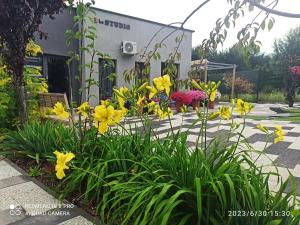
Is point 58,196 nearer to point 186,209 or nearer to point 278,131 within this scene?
point 186,209

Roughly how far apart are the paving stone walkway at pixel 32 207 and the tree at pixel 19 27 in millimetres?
1968

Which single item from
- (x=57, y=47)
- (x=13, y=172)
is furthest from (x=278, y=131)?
(x=57, y=47)

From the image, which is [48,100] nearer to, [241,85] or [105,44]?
[105,44]

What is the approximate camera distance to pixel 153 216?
158 centimetres

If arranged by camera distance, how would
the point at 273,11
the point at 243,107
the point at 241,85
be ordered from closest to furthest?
the point at 273,11
the point at 243,107
the point at 241,85

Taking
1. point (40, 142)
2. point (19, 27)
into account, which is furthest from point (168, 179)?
point (19, 27)

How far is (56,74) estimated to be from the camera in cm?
972

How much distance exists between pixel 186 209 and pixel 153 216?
274 millimetres

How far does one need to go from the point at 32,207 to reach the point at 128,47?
917 centimetres

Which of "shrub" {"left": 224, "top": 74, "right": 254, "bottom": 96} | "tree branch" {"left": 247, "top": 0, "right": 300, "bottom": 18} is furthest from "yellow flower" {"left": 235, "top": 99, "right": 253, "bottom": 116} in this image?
"shrub" {"left": 224, "top": 74, "right": 254, "bottom": 96}

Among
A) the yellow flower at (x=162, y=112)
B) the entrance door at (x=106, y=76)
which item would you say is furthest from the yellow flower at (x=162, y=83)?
the entrance door at (x=106, y=76)

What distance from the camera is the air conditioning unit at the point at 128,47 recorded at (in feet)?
35.2

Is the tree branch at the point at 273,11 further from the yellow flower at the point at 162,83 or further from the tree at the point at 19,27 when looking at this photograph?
the tree at the point at 19,27

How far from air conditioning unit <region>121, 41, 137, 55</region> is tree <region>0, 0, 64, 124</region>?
21.1 feet
